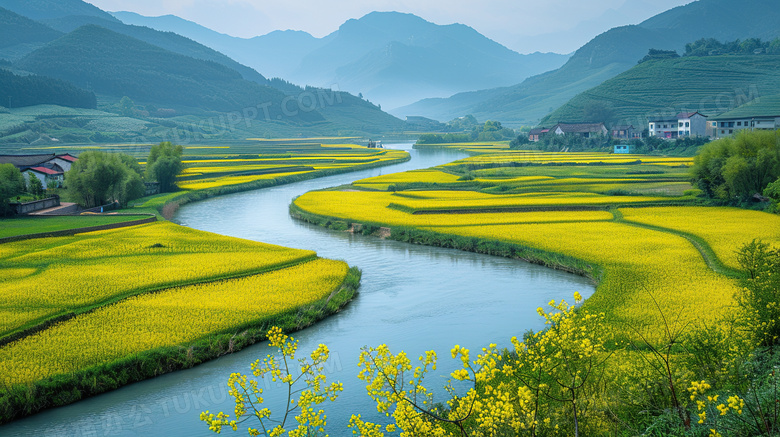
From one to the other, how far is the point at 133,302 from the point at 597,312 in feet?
42.2

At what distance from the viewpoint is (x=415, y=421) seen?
22.5 feet

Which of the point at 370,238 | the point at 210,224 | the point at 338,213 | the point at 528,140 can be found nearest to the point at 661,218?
the point at 370,238

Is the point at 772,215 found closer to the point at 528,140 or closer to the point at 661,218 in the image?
the point at 661,218

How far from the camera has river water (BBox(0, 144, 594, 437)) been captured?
12039 millimetres

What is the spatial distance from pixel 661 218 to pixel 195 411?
26375 millimetres

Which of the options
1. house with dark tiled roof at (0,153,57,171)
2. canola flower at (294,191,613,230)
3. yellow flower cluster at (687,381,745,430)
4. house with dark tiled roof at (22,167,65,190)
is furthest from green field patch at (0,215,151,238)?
yellow flower cluster at (687,381,745,430)

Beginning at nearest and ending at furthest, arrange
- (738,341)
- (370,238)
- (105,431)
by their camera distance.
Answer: (738,341), (105,431), (370,238)

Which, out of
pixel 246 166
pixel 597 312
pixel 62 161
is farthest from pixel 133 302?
pixel 246 166

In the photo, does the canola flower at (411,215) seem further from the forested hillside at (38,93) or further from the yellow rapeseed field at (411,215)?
the forested hillside at (38,93)

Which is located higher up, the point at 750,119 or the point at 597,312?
the point at 750,119

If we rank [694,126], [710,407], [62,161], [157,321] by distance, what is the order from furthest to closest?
[694,126], [62,161], [157,321], [710,407]

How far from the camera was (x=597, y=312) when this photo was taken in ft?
50.4

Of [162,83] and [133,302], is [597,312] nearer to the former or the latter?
[133,302]

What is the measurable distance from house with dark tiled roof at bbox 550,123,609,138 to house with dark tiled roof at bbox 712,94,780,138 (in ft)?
86.5
